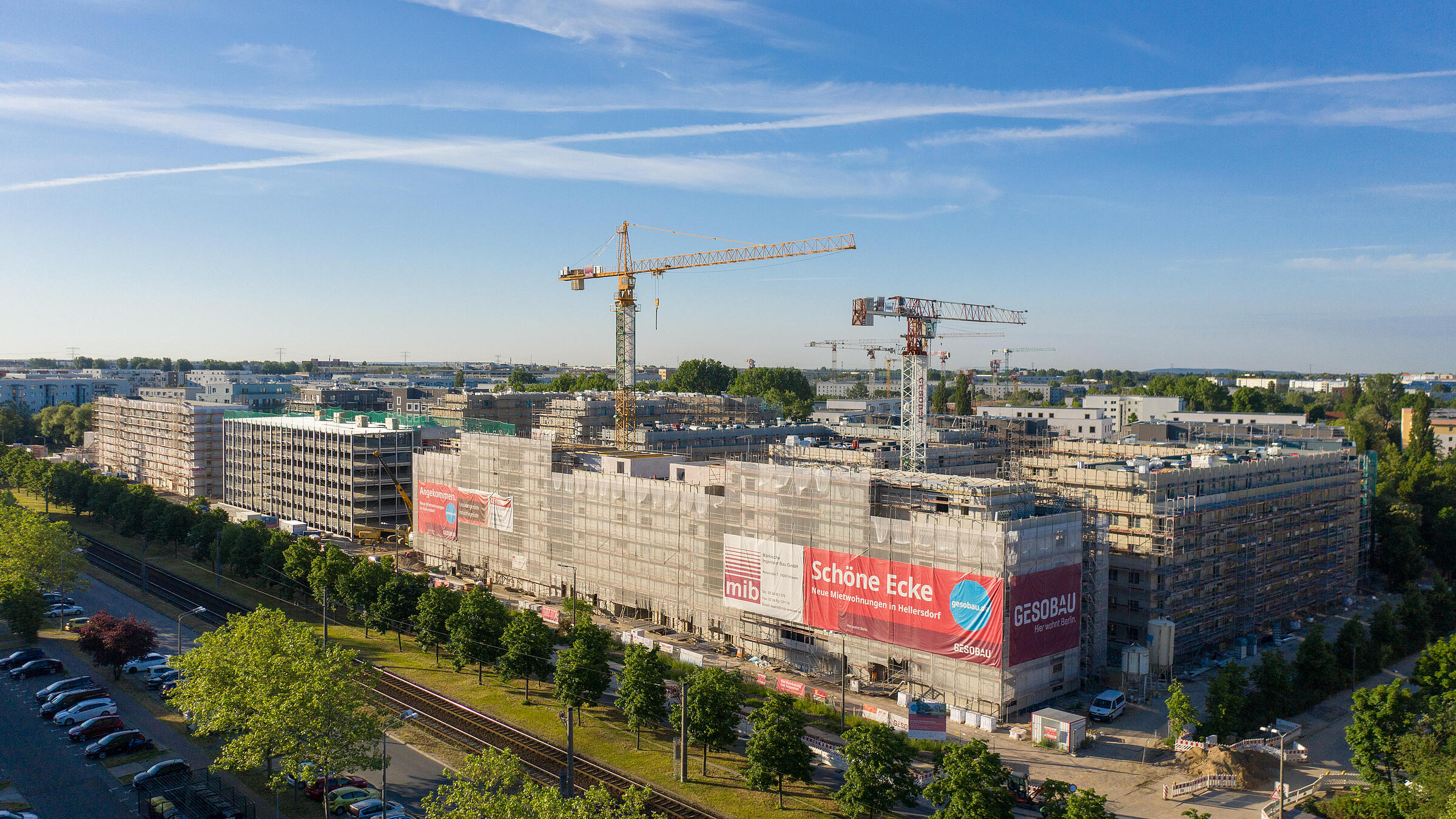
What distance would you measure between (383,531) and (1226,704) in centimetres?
8406

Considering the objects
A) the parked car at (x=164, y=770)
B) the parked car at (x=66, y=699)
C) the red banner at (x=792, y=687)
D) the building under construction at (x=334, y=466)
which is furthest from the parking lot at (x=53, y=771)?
the building under construction at (x=334, y=466)

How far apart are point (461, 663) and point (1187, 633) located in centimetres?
4701

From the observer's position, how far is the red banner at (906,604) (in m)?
49.2

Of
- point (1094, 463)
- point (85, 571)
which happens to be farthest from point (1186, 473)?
point (85, 571)

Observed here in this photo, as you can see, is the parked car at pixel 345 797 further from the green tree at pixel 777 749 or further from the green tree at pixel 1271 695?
the green tree at pixel 1271 695

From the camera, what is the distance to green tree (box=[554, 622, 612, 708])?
47.1m

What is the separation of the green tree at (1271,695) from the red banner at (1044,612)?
30.7 feet

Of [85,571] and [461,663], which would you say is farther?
[85,571]

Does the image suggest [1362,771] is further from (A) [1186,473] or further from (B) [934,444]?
(B) [934,444]

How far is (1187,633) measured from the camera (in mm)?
61125

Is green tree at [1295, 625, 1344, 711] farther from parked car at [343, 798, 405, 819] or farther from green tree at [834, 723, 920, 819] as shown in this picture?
parked car at [343, 798, 405, 819]

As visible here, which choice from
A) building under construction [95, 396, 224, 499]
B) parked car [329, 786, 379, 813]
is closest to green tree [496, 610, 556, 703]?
parked car [329, 786, 379, 813]

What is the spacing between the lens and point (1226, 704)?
46.0 metres

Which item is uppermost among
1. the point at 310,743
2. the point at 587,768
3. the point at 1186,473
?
the point at 1186,473
